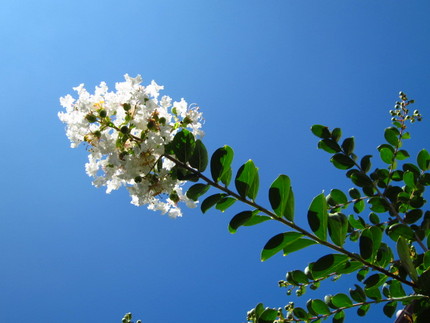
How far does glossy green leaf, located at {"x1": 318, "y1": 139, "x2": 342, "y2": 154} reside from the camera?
8.65 feet

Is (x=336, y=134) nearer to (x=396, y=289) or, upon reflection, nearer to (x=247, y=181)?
(x=396, y=289)

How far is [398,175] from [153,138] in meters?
1.88

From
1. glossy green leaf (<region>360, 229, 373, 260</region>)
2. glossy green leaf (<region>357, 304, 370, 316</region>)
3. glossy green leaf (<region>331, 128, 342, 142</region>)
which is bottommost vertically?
glossy green leaf (<region>357, 304, 370, 316</region>)

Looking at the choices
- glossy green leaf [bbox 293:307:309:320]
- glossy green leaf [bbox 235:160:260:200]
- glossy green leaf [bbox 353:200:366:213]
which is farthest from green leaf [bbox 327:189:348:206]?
glossy green leaf [bbox 235:160:260:200]

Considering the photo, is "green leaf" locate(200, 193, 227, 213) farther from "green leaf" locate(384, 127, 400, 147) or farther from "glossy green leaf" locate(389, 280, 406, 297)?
"green leaf" locate(384, 127, 400, 147)

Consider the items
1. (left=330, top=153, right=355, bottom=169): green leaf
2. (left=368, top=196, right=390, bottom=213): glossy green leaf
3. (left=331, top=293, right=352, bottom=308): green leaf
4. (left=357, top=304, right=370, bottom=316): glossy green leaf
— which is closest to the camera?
(left=331, top=293, right=352, bottom=308): green leaf

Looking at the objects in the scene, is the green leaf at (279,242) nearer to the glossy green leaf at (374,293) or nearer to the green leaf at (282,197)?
the green leaf at (282,197)

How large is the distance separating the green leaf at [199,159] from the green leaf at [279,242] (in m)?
0.47

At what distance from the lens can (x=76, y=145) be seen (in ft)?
6.70

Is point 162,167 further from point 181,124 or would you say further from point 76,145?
point 76,145

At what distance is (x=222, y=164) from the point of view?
5.76ft

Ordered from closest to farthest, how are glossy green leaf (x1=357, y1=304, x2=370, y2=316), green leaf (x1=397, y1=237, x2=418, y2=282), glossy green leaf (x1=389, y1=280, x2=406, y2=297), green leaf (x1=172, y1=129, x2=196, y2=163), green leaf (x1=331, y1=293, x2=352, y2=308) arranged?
green leaf (x1=397, y1=237, x2=418, y2=282) < green leaf (x1=172, y1=129, x2=196, y2=163) < glossy green leaf (x1=389, y1=280, x2=406, y2=297) < green leaf (x1=331, y1=293, x2=352, y2=308) < glossy green leaf (x1=357, y1=304, x2=370, y2=316)

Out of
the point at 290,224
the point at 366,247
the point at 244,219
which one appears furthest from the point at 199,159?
the point at 366,247

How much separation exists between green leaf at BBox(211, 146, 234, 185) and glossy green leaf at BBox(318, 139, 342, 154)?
1.14 m
